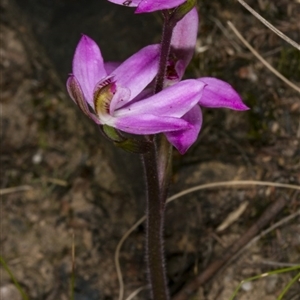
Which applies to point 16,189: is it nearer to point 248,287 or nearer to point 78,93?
point 248,287

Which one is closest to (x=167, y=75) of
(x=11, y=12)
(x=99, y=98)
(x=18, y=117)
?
(x=99, y=98)

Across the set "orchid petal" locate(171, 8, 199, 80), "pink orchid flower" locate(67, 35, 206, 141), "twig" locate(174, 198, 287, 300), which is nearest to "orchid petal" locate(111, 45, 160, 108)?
"pink orchid flower" locate(67, 35, 206, 141)

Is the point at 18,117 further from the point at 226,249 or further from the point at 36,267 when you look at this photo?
the point at 226,249

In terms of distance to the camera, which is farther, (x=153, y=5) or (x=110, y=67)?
(x=110, y=67)

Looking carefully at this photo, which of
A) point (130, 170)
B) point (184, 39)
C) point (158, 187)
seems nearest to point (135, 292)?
point (130, 170)

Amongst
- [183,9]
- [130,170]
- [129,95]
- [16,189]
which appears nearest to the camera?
[183,9]

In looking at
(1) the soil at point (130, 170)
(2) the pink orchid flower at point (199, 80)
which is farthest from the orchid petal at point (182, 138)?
(1) the soil at point (130, 170)

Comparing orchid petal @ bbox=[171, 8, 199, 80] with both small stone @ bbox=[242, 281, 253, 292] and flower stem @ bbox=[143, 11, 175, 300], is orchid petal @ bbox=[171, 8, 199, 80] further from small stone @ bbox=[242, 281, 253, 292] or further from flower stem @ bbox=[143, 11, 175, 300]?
small stone @ bbox=[242, 281, 253, 292]
